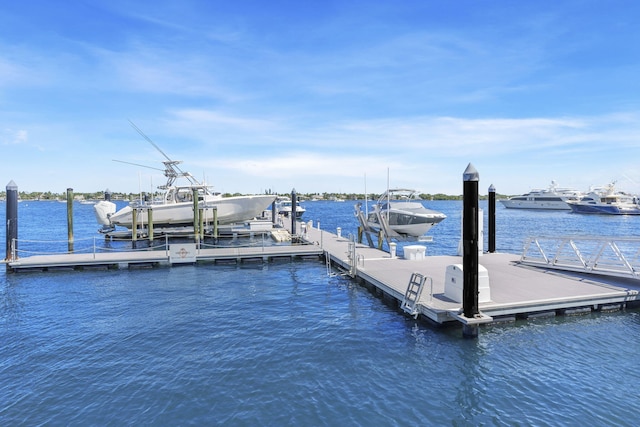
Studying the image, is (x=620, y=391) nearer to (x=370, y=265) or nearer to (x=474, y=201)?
(x=474, y=201)

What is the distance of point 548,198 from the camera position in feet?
300

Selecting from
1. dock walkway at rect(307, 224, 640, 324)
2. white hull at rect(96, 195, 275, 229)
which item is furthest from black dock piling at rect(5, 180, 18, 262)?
dock walkway at rect(307, 224, 640, 324)

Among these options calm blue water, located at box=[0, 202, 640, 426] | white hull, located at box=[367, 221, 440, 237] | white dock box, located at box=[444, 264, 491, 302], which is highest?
white hull, located at box=[367, 221, 440, 237]

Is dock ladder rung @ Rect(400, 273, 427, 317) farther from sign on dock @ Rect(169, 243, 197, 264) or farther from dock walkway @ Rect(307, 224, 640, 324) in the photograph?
sign on dock @ Rect(169, 243, 197, 264)

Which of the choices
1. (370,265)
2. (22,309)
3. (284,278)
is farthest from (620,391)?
(22,309)

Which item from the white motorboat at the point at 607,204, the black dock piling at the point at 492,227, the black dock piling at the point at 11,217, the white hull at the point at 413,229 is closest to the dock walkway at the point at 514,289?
the black dock piling at the point at 492,227

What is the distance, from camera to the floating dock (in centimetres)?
1047

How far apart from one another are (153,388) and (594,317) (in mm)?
11803

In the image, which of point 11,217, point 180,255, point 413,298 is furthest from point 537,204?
point 11,217

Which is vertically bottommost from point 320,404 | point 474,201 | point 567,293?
point 320,404

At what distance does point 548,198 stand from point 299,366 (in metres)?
100

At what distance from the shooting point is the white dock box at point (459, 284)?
10.3 m

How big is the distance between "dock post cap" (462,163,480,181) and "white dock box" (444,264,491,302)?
2.39 meters

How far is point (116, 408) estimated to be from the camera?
685 centimetres
